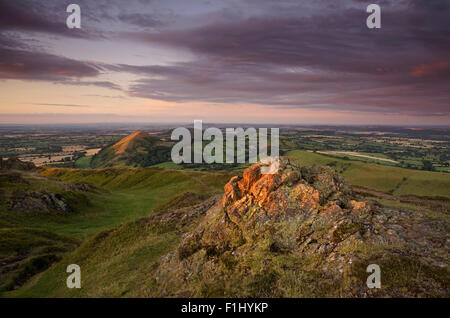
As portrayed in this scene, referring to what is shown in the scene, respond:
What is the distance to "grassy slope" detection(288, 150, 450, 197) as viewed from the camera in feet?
333

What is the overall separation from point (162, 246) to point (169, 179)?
7002 centimetres

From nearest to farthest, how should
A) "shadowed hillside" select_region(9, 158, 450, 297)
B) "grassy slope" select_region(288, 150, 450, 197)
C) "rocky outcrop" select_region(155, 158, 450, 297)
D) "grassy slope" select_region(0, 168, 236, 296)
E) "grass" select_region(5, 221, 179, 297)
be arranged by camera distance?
"shadowed hillside" select_region(9, 158, 450, 297)
"rocky outcrop" select_region(155, 158, 450, 297)
"grass" select_region(5, 221, 179, 297)
"grassy slope" select_region(0, 168, 236, 296)
"grassy slope" select_region(288, 150, 450, 197)

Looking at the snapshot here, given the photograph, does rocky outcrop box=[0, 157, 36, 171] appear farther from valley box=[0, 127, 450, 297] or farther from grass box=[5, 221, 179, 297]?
grass box=[5, 221, 179, 297]

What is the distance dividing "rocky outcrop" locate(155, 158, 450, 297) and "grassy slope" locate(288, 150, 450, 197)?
106389 millimetres

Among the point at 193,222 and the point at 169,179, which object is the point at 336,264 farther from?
the point at 169,179

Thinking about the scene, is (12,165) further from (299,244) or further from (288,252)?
(299,244)

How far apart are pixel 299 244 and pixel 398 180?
132 metres

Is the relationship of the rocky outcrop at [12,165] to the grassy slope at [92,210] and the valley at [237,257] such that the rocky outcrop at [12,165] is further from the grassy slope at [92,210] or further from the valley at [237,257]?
the valley at [237,257]

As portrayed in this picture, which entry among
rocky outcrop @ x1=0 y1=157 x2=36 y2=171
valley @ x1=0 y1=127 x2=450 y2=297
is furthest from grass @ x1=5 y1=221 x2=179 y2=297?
rocky outcrop @ x1=0 y1=157 x2=36 y2=171

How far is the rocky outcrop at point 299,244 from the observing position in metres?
11.7

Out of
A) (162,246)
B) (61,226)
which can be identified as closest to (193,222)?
(162,246)

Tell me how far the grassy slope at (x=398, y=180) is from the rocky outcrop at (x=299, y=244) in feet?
349

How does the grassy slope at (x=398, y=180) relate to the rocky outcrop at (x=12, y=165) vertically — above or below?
below

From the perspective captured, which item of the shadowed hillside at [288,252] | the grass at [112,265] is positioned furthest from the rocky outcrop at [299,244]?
the grass at [112,265]
